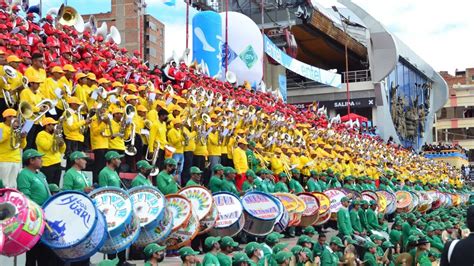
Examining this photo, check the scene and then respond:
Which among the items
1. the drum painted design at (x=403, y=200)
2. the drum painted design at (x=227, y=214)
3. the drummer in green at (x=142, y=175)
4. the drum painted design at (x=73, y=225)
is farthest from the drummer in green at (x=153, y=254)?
the drum painted design at (x=403, y=200)

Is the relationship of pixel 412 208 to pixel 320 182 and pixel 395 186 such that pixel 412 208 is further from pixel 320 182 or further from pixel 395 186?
pixel 320 182

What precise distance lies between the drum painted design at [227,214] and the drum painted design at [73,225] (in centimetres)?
288

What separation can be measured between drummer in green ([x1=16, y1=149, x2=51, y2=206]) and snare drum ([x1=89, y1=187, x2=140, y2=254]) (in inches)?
18.5

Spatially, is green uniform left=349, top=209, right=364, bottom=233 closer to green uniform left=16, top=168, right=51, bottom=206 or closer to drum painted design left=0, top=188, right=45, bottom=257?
green uniform left=16, top=168, right=51, bottom=206

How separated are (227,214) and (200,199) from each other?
27.3 inches

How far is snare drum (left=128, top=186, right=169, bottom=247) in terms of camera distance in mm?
6938

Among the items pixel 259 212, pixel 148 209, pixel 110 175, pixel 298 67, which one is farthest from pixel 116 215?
pixel 298 67

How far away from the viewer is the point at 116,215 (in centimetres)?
630

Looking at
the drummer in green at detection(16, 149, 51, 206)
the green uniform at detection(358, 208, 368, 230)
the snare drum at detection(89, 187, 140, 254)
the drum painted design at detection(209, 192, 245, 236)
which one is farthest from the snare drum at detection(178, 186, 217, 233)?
the green uniform at detection(358, 208, 368, 230)

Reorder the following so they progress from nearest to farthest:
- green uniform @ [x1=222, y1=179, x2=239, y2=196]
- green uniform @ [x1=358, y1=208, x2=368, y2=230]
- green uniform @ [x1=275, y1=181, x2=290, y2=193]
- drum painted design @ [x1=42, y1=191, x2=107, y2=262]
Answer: drum painted design @ [x1=42, y1=191, x2=107, y2=262] < green uniform @ [x1=222, y1=179, x2=239, y2=196] < green uniform @ [x1=358, y1=208, x2=368, y2=230] < green uniform @ [x1=275, y1=181, x2=290, y2=193]

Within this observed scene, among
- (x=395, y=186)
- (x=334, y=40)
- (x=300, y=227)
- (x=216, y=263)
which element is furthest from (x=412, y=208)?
(x=334, y=40)

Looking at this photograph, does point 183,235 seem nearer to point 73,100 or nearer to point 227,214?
point 227,214

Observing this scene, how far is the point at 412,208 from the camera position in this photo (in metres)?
16.9

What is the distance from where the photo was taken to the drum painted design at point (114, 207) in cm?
626
